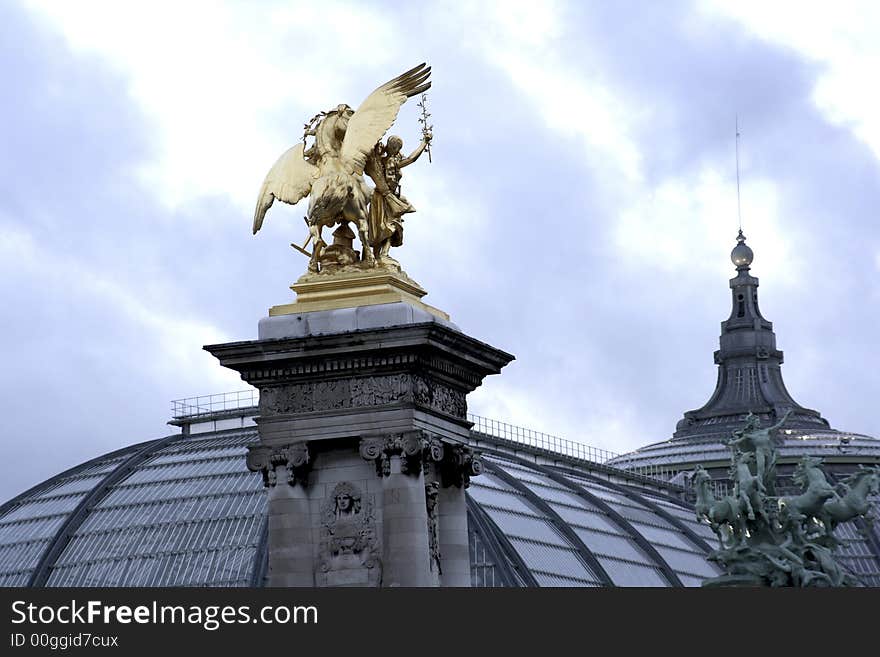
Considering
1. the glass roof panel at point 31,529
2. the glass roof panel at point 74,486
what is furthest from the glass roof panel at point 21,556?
the glass roof panel at point 74,486

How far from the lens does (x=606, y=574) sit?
8181 centimetres

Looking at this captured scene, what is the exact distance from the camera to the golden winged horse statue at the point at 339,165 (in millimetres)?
37688

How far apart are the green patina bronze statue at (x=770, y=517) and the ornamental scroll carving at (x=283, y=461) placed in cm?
2104

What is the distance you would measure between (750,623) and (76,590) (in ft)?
29.3

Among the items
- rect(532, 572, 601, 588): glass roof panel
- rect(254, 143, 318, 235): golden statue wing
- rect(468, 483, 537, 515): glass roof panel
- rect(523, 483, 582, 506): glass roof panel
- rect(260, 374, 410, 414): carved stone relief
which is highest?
rect(523, 483, 582, 506): glass roof panel

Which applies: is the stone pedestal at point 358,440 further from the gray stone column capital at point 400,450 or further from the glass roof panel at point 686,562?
the glass roof panel at point 686,562

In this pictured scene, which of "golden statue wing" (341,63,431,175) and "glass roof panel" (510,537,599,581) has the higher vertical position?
"glass roof panel" (510,537,599,581)

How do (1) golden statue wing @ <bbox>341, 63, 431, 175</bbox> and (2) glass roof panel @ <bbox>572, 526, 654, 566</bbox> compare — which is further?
(2) glass roof panel @ <bbox>572, 526, 654, 566</bbox>

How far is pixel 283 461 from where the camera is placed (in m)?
36.6

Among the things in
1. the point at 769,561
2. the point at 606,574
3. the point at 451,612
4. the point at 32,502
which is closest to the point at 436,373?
the point at 451,612

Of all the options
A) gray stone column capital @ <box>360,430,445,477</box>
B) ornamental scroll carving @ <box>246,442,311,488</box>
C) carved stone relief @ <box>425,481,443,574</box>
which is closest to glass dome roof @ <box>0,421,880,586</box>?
ornamental scroll carving @ <box>246,442,311,488</box>

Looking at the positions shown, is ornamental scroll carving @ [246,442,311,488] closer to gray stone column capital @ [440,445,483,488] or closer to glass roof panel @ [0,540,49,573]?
→ gray stone column capital @ [440,445,483,488]

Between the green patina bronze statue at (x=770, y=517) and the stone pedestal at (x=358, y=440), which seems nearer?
the stone pedestal at (x=358, y=440)

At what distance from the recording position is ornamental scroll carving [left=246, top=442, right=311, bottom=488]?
36469 millimetres
